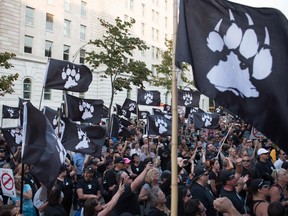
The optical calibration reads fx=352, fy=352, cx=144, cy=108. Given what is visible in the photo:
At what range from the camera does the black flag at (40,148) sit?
14.7 feet

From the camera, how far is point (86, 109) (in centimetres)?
981

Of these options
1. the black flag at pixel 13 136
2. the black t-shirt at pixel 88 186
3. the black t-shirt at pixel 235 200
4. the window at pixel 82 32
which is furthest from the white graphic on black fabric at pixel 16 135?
the window at pixel 82 32

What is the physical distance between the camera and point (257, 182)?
16.9ft

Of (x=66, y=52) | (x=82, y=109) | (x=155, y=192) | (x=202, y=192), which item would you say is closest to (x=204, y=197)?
(x=202, y=192)

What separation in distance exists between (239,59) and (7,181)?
13.9 feet

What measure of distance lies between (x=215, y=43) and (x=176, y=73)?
49 cm

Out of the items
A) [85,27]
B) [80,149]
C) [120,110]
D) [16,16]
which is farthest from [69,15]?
[80,149]

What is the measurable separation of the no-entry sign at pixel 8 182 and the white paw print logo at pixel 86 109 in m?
4.04

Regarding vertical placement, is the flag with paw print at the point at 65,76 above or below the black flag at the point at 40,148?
above

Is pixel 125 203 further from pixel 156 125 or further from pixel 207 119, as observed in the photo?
pixel 207 119

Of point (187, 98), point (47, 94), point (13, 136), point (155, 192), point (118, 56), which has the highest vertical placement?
point (118, 56)

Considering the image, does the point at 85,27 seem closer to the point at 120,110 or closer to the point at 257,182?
the point at 120,110

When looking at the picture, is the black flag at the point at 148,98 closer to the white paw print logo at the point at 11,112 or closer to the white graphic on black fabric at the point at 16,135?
the white paw print logo at the point at 11,112

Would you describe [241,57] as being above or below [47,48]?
below
